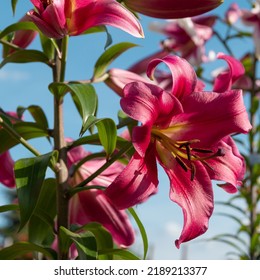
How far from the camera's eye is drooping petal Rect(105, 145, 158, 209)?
0.81 metres

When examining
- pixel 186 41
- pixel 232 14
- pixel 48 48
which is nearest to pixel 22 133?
pixel 48 48

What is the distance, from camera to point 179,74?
84 centimetres

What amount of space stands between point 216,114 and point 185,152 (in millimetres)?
80

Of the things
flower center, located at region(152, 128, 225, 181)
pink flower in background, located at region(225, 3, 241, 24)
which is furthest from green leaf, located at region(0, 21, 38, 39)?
pink flower in background, located at region(225, 3, 241, 24)

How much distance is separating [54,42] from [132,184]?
0.33m

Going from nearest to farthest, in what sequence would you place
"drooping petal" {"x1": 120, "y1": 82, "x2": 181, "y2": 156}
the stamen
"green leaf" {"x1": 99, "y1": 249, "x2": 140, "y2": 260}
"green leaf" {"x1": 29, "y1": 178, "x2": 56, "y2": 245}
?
"drooping petal" {"x1": 120, "y1": 82, "x2": 181, "y2": 156} < the stamen < "green leaf" {"x1": 99, "y1": 249, "x2": 140, "y2": 260} < "green leaf" {"x1": 29, "y1": 178, "x2": 56, "y2": 245}

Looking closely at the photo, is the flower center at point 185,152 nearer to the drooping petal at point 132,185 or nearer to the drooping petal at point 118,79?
the drooping petal at point 132,185

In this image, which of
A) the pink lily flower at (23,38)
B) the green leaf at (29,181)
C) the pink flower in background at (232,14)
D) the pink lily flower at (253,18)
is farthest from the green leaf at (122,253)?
the pink flower in background at (232,14)

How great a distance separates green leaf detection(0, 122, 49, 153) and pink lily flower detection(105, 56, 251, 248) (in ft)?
0.93

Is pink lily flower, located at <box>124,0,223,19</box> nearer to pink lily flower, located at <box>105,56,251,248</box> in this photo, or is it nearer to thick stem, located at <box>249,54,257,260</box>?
pink lily flower, located at <box>105,56,251,248</box>

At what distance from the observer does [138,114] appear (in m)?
0.78

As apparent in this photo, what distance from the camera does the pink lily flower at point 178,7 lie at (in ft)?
2.97

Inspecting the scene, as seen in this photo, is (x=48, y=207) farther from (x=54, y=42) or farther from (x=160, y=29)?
(x=160, y=29)

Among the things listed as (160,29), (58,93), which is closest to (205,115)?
(58,93)
